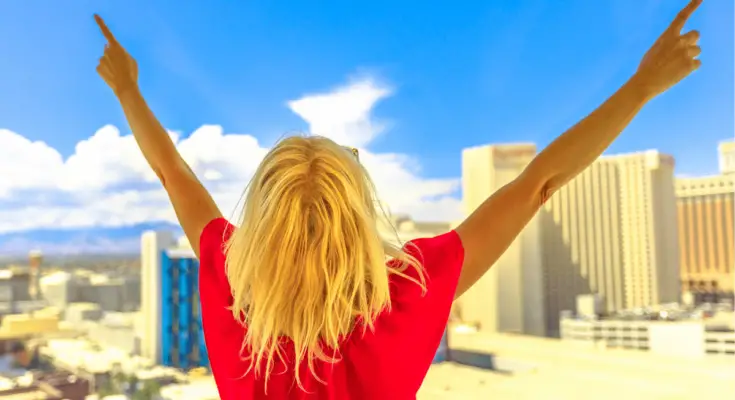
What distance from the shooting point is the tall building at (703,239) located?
14.2ft

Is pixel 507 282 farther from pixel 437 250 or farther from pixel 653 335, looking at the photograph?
pixel 437 250

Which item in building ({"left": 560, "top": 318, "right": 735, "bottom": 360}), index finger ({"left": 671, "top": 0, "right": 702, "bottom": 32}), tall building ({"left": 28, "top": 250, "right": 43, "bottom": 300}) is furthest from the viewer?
building ({"left": 560, "top": 318, "right": 735, "bottom": 360})

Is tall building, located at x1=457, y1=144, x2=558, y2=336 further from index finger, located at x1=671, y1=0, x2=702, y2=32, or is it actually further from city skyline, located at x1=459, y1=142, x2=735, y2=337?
index finger, located at x1=671, y1=0, x2=702, y2=32

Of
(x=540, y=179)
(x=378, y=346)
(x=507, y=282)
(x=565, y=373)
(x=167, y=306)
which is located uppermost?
(x=540, y=179)

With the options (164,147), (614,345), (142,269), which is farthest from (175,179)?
(614,345)

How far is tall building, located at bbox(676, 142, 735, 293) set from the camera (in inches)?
170

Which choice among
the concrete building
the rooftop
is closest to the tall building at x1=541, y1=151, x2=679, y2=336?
the rooftop

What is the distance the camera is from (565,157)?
0.48 meters

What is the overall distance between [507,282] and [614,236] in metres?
Answer: 1.68

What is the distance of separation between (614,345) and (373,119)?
18.2 feet

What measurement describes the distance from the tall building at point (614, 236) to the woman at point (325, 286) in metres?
6.33

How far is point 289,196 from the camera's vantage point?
0.43 metres

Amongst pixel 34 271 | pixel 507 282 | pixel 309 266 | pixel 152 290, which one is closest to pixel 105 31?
pixel 309 266

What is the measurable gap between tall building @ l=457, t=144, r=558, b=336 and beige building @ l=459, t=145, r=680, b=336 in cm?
1
